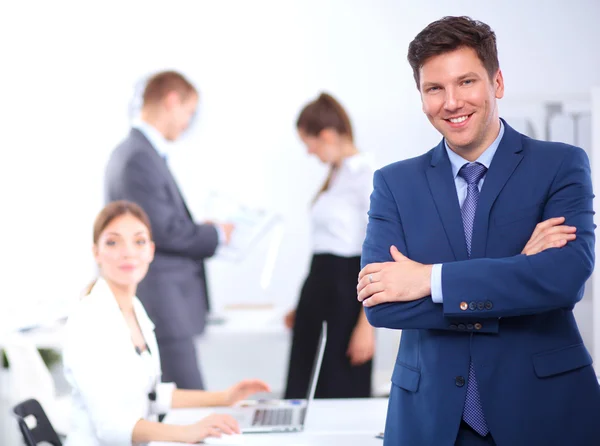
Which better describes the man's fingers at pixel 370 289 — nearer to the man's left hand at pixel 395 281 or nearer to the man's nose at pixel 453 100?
the man's left hand at pixel 395 281

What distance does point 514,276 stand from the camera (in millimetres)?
1643

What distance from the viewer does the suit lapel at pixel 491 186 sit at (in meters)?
1.69

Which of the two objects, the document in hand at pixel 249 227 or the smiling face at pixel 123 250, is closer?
the smiling face at pixel 123 250

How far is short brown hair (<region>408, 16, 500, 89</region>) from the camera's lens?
1.71 metres

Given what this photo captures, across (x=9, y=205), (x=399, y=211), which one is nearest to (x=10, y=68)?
(x=9, y=205)

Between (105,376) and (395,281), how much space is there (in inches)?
40.6

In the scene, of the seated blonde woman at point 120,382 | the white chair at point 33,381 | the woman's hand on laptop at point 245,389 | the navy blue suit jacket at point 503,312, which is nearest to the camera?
the navy blue suit jacket at point 503,312

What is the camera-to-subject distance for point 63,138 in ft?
14.8

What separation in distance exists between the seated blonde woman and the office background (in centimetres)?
171

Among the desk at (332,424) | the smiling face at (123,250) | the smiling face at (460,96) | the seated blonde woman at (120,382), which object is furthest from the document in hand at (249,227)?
the smiling face at (460,96)

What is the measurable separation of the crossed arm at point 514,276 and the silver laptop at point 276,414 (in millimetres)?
640

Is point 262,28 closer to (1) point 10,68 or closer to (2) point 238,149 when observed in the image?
(2) point 238,149

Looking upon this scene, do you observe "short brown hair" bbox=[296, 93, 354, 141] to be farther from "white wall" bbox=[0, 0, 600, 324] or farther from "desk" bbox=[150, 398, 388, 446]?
"desk" bbox=[150, 398, 388, 446]

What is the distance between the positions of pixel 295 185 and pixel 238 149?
1.26 ft
